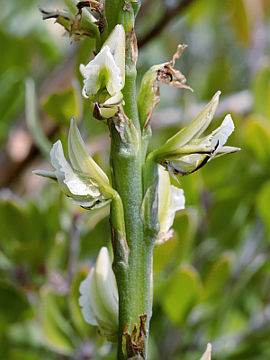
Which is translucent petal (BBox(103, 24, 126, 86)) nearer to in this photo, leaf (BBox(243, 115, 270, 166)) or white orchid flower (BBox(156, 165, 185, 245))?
white orchid flower (BBox(156, 165, 185, 245))

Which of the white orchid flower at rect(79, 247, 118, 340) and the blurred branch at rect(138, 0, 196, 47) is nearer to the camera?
the white orchid flower at rect(79, 247, 118, 340)

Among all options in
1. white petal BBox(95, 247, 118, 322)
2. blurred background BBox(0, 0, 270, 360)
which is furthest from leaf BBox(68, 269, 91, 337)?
white petal BBox(95, 247, 118, 322)

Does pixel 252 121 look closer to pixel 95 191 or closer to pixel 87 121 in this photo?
pixel 87 121

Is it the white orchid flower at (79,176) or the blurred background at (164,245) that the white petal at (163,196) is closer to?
the white orchid flower at (79,176)

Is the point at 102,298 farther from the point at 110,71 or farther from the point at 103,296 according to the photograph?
the point at 110,71

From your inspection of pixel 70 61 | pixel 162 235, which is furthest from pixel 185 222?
pixel 70 61

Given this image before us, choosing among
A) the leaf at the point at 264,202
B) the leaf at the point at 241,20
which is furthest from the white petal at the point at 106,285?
the leaf at the point at 241,20
